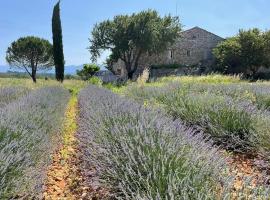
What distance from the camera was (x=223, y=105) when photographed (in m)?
5.32

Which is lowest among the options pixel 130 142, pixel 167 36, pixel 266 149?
pixel 266 149

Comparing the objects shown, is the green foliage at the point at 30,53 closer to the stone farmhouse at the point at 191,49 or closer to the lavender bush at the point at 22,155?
the stone farmhouse at the point at 191,49

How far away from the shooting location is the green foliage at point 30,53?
4275cm

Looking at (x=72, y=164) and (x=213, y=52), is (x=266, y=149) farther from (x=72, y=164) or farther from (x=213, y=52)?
(x=213, y=52)

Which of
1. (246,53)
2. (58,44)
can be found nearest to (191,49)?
(246,53)

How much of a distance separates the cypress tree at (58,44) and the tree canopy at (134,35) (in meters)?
4.25

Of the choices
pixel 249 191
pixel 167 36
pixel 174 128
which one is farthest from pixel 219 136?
pixel 167 36

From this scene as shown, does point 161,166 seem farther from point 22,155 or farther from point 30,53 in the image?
point 30,53

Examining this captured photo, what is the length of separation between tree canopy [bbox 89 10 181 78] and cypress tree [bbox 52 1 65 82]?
4.25 m

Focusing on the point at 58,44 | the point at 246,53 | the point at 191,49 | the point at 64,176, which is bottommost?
the point at 64,176

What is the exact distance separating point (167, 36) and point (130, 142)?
2905 cm

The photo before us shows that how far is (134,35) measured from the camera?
30.3m

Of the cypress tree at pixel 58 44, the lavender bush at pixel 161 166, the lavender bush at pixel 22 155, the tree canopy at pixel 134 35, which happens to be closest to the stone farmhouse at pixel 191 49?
the tree canopy at pixel 134 35

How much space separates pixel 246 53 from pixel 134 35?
8.41m
